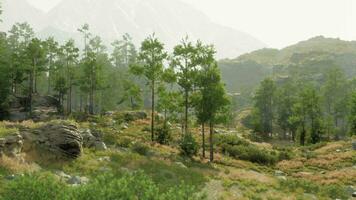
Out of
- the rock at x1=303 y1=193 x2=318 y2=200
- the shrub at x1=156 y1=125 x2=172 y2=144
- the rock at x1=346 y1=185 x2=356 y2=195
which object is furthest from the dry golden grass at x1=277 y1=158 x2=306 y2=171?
the rock at x1=303 y1=193 x2=318 y2=200

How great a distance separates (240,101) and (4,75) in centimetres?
9895

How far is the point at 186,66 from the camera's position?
40.0 m

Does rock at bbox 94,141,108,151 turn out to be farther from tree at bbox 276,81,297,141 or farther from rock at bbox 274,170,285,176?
tree at bbox 276,81,297,141

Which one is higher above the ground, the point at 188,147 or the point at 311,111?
the point at 311,111

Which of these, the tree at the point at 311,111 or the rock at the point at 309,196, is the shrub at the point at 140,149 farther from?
the tree at the point at 311,111

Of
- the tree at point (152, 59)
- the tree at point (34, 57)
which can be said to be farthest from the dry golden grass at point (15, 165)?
the tree at point (34, 57)

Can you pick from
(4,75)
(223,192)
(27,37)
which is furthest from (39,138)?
(27,37)

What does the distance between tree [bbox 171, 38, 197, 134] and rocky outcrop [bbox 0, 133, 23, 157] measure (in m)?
20.1

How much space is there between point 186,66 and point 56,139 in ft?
60.4

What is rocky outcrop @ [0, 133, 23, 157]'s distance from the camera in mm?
20520

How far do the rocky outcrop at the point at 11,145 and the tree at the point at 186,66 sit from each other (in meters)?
20.1

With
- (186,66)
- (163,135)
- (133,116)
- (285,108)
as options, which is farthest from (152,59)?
(285,108)

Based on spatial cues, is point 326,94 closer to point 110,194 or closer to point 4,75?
point 4,75

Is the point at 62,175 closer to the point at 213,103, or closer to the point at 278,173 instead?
the point at 213,103
